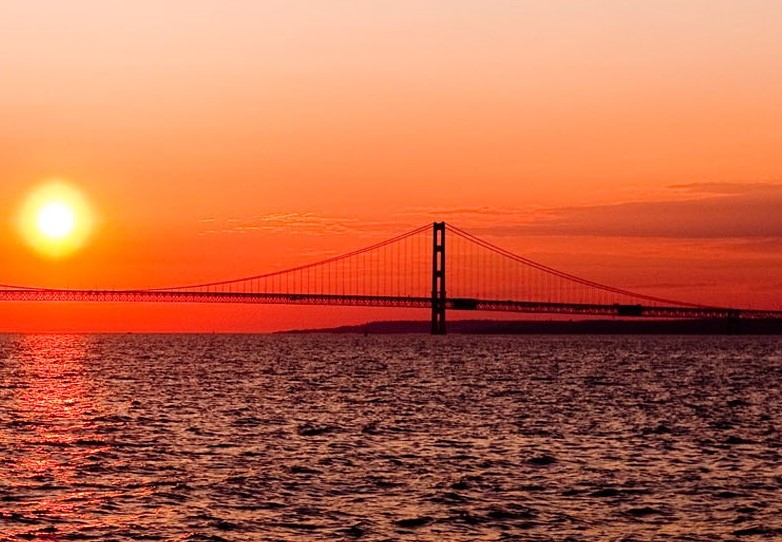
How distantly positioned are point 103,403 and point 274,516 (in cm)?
3154

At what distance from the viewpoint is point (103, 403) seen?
55.5m

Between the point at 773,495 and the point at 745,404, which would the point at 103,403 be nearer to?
the point at 745,404

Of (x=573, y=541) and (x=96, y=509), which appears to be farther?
(x=96, y=509)

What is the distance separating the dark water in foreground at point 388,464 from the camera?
2481 cm

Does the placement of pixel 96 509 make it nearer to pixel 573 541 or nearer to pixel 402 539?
pixel 402 539

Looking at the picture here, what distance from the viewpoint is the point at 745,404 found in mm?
57125

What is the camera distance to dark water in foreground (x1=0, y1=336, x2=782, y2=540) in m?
24.8

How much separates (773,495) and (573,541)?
23.6ft

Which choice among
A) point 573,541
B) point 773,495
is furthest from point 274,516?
point 773,495

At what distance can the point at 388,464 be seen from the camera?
109 ft

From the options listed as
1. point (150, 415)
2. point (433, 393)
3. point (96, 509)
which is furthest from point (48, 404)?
point (96, 509)

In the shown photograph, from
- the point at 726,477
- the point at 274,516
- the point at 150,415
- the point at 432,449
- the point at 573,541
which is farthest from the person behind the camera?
the point at 150,415

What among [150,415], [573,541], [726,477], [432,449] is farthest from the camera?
[150,415]

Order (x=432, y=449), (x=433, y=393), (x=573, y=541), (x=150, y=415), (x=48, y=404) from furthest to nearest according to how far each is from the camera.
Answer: (x=433, y=393) → (x=48, y=404) → (x=150, y=415) → (x=432, y=449) → (x=573, y=541)
